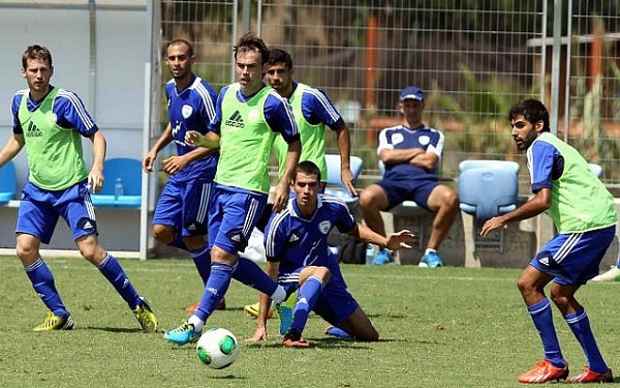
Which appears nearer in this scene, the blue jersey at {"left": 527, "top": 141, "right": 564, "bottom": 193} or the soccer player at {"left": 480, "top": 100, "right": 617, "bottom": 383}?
the blue jersey at {"left": 527, "top": 141, "right": 564, "bottom": 193}

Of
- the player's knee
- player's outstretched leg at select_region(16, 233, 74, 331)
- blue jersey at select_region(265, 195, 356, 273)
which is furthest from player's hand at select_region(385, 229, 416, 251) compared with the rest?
the player's knee

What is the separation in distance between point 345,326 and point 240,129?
1531 mm

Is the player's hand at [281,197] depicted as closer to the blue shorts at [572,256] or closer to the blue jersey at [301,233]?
the blue jersey at [301,233]

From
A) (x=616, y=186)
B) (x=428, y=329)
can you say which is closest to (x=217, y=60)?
(x=616, y=186)

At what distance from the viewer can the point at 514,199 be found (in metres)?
16.4

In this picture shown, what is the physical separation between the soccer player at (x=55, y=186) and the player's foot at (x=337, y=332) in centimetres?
120

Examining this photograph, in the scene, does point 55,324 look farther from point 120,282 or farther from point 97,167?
point 97,167

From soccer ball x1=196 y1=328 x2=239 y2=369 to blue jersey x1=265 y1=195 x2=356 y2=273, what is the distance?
1.62 meters

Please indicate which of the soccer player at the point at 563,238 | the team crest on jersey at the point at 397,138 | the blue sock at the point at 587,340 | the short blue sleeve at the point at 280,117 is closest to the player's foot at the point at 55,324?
the short blue sleeve at the point at 280,117

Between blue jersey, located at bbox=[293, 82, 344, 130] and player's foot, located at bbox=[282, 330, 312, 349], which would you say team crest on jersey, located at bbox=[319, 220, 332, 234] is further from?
blue jersey, located at bbox=[293, 82, 344, 130]

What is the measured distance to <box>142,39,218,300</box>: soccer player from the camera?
37.4ft

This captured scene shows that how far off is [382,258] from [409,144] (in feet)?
4.28

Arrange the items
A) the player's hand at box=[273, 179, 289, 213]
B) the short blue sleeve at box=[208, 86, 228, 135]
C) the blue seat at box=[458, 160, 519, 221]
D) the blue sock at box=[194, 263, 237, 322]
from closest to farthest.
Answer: the blue sock at box=[194, 263, 237, 322] < the player's hand at box=[273, 179, 289, 213] < the short blue sleeve at box=[208, 86, 228, 135] < the blue seat at box=[458, 160, 519, 221]

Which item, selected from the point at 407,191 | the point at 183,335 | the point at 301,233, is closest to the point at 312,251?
the point at 301,233
